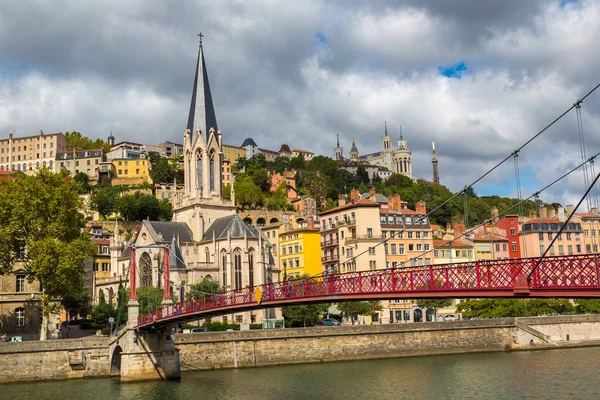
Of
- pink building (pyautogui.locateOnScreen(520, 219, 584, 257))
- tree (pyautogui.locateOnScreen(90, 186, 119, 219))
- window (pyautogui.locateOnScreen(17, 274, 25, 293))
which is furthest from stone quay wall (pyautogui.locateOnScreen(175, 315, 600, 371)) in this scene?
tree (pyautogui.locateOnScreen(90, 186, 119, 219))

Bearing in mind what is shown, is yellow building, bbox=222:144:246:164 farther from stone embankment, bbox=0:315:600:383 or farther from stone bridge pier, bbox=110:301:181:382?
stone bridge pier, bbox=110:301:181:382

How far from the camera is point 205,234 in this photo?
72438 millimetres

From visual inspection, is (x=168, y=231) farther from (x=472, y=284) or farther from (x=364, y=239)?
(x=472, y=284)

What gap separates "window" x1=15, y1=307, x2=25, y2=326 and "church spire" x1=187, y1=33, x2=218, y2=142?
3051 cm

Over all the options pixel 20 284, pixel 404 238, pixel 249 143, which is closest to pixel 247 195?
pixel 404 238

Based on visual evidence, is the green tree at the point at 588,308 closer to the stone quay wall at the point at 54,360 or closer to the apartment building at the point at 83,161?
the stone quay wall at the point at 54,360

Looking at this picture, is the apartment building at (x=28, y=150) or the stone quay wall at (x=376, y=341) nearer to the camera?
the stone quay wall at (x=376, y=341)

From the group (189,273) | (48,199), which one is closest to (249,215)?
(189,273)

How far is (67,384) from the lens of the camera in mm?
40719

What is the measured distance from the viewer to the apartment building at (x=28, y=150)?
142m

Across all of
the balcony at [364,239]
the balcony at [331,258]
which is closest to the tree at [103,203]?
the balcony at [331,258]

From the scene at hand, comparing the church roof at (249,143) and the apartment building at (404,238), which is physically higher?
the church roof at (249,143)

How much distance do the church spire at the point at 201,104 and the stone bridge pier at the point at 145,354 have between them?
37826 mm

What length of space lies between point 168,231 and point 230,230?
23.0 ft
